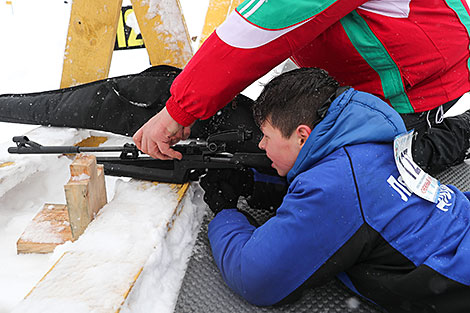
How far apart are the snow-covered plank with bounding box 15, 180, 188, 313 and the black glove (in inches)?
3.7

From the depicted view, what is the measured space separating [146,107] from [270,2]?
0.79 meters

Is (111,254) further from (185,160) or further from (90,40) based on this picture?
(90,40)

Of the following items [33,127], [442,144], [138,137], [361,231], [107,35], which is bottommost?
[33,127]

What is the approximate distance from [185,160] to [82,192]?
358 millimetres

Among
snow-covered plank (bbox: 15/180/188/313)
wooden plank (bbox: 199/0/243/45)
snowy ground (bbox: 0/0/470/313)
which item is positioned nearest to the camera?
snow-covered plank (bbox: 15/180/188/313)

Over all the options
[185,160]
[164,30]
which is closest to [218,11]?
[164,30]

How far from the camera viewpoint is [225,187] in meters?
1.26

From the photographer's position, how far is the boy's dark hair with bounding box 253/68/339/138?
0.98m

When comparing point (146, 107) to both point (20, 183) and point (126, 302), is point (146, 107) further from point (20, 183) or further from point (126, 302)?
point (126, 302)

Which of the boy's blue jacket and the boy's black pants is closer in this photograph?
the boy's blue jacket

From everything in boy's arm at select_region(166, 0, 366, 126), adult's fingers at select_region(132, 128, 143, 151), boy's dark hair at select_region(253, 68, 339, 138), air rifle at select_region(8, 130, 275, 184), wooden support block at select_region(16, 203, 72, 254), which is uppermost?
boy's arm at select_region(166, 0, 366, 126)

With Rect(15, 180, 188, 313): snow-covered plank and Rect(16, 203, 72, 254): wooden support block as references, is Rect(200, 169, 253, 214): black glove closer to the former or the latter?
Rect(15, 180, 188, 313): snow-covered plank

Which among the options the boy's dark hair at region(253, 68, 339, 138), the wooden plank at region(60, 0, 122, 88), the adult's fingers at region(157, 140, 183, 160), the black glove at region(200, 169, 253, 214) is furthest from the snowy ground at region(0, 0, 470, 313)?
the boy's dark hair at region(253, 68, 339, 138)

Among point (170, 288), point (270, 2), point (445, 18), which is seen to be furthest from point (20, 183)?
point (445, 18)
